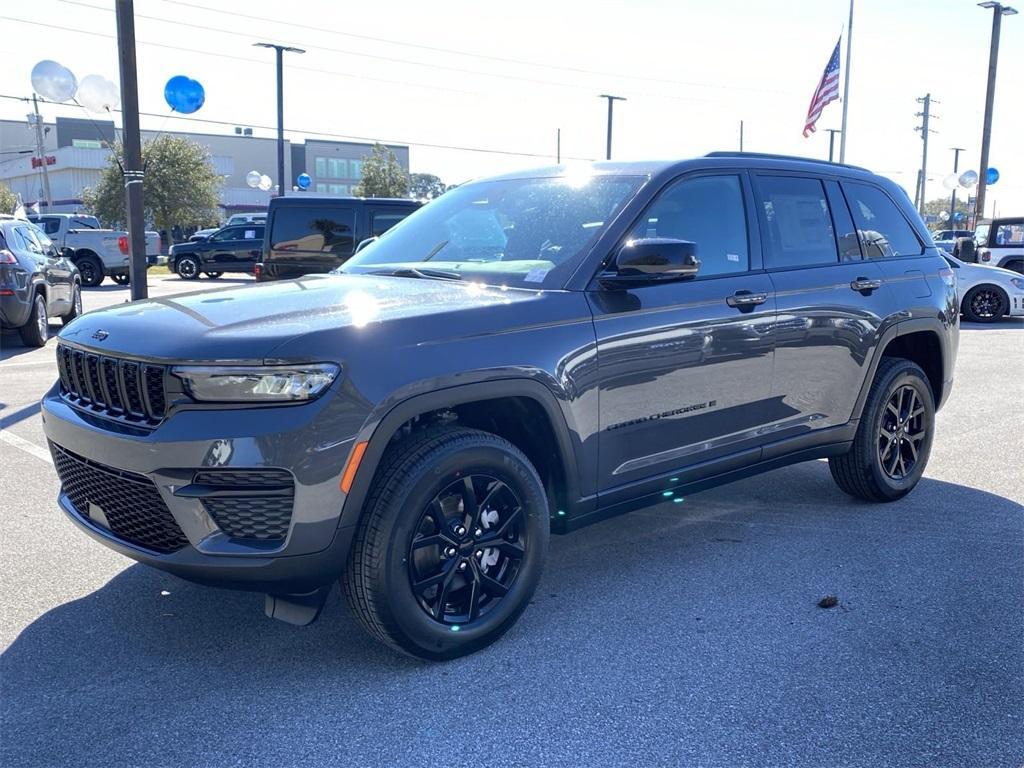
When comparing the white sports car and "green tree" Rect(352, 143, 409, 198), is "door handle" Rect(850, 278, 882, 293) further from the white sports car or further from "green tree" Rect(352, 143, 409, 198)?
"green tree" Rect(352, 143, 409, 198)

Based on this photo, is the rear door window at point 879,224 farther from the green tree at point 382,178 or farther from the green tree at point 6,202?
the green tree at point 6,202

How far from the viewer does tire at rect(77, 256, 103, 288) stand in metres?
23.8

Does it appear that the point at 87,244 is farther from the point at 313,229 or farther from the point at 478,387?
the point at 478,387

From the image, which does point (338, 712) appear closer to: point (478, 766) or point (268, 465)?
point (478, 766)

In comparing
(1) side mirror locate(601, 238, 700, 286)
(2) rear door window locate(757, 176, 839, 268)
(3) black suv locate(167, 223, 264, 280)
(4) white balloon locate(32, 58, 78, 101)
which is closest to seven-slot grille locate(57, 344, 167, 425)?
(1) side mirror locate(601, 238, 700, 286)

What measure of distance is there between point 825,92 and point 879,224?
2065 centimetres

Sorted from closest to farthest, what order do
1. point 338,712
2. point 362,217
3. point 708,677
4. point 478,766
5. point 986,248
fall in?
1. point 478,766
2. point 338,712
3. point 708,677
4. point 362,217
5. point 986,248

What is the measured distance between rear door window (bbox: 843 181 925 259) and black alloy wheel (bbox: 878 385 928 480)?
81cm

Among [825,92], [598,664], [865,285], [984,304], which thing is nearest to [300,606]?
[598,664]

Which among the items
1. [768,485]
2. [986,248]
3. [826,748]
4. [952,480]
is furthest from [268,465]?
[986,248]

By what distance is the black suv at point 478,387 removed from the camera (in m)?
2.95

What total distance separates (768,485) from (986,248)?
51.8ft

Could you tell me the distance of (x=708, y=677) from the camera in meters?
3.29

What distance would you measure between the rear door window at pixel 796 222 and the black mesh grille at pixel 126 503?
301 cm
